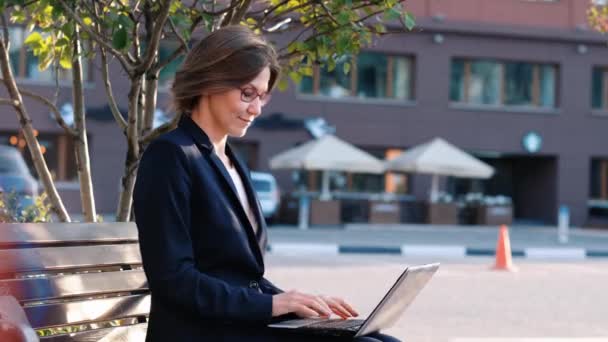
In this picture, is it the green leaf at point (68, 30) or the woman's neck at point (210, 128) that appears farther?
the green leaf at point (68, 30)

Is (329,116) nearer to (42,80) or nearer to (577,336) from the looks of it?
(42,80)

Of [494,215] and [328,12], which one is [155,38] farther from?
[494,215]

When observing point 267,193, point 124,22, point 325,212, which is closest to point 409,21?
point 124,22

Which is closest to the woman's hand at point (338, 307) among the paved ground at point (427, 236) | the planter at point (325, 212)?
the paved ground at point (427, 236)

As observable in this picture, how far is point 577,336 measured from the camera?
27.7 feet

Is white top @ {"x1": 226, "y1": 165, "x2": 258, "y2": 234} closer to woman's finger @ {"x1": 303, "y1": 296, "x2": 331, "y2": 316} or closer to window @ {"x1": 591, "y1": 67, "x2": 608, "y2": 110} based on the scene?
woman's finger @ {"x1": 303, "y1": 296, "x2": 331, "y2": 316}

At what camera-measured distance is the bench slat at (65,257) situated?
10.6 ft

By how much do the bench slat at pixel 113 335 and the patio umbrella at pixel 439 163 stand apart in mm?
26007

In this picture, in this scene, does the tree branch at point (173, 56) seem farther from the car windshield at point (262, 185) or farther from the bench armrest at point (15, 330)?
the car windshield at point (262, 185)

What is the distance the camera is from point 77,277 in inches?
136

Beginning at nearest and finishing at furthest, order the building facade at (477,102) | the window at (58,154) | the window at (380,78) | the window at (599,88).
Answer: the window at (58,154)
the building facade at (477,102)
the window at (380,78)
the window at (599,88)

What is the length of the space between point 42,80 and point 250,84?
29607 millimetres

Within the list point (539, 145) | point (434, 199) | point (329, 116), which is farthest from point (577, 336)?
point (539, 145)

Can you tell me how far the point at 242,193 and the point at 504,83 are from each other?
1300 inches
